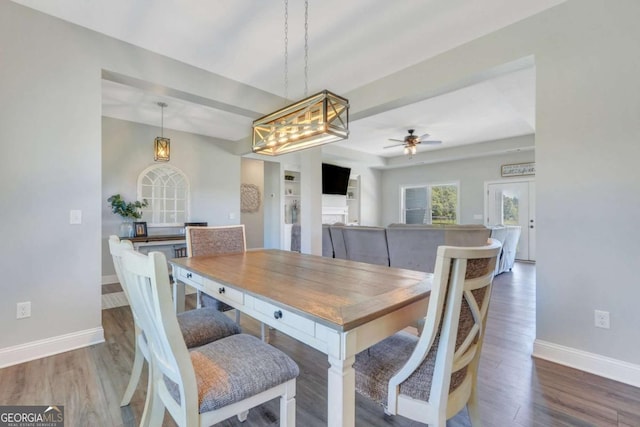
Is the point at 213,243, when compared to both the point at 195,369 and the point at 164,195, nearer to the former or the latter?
the point at 195,369

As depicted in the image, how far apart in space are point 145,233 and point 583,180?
5335mm

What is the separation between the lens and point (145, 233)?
461 cm

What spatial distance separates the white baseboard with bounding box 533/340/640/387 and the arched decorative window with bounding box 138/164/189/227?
530cm

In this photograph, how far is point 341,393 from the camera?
3.15 ft

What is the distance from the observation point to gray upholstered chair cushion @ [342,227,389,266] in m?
4.07

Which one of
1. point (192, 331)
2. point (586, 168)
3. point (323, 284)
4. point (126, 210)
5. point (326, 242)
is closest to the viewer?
point (323, 284)

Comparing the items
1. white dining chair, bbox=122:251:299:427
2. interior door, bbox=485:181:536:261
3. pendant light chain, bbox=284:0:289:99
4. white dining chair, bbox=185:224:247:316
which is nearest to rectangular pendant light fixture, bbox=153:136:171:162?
pendant light chain, bbox=284:0:289:99

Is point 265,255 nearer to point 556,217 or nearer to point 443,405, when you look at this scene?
point 443,405

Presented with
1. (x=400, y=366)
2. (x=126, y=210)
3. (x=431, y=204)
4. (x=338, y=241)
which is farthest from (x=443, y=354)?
(x=431, y=204)

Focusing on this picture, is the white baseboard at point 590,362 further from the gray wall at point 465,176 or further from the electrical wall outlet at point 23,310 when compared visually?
the gray wall at point 465,176

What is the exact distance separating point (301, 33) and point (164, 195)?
390 cm

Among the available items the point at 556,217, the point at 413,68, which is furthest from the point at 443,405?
the point at 413,68

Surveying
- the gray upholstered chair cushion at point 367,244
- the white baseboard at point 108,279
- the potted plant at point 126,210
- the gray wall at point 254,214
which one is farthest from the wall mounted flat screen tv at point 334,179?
the white baseboard at point 108,279

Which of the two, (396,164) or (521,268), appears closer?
(521,268)
